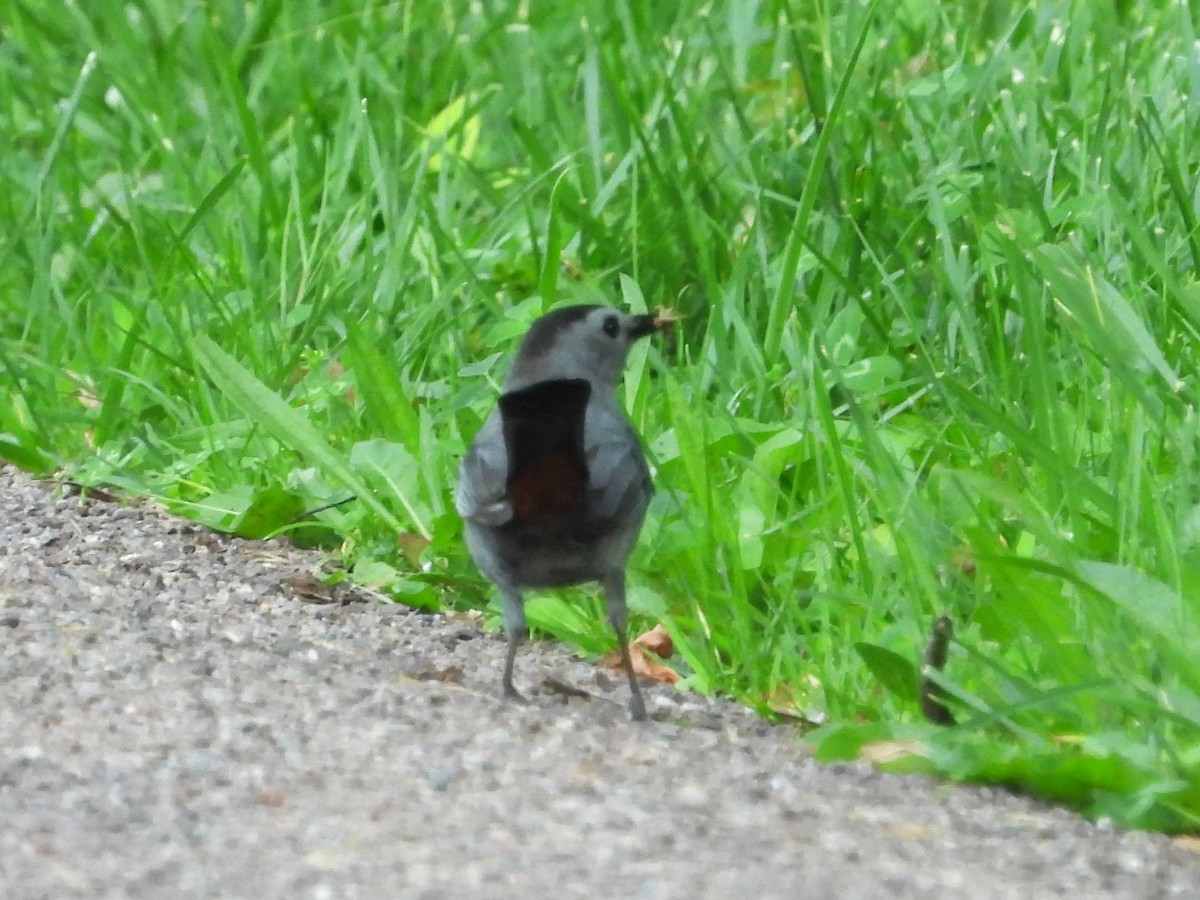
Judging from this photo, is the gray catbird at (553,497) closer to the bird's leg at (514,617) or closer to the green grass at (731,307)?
the bird's leg at (514,617)

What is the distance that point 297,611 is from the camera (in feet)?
15.8

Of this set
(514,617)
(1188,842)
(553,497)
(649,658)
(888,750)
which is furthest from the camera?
(649,658)

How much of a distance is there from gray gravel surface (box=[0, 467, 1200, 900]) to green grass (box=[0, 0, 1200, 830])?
22cm

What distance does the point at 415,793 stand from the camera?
3270mm

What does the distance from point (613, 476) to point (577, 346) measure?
0.73 m

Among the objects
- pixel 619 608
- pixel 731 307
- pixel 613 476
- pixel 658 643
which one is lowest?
pixel 658 643

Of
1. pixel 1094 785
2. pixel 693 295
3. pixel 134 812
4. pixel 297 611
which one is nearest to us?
pixel 134 812

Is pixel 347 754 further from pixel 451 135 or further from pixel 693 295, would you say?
pixel 451 135

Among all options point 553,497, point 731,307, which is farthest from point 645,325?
point 553,497

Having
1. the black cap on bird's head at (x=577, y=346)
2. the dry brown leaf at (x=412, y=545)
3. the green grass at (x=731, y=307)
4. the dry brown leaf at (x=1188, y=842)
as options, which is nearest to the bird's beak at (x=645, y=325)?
the black cap on bird's head at (x=577, y=346)

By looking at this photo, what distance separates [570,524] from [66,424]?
91.1 inches

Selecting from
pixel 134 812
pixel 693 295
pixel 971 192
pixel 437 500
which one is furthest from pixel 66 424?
pixel 134 812

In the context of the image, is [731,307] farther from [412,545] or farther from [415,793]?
[415,793]

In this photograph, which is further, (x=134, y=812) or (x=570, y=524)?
(x=570, y=524)
